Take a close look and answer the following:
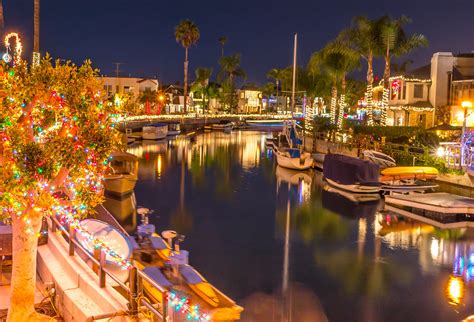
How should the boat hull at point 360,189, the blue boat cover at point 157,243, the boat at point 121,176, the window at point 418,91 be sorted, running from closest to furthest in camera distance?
the blue boat cover at point 157,243
the boat at point 121,176
the boat hull at point 360,189
the window at point 418,91

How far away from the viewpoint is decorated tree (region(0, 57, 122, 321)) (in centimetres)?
877

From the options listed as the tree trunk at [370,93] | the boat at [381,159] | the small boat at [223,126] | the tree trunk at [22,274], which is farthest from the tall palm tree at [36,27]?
the small boat at [223,126]

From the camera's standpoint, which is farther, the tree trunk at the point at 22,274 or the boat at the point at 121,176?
the boat at the point at 121,176

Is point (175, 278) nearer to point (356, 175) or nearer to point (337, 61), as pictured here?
point (356, 175)

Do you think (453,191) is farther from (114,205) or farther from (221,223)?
(114,205)

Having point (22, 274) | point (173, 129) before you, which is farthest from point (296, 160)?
point (173, 129)

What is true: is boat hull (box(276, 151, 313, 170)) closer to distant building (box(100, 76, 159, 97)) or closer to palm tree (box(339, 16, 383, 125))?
palm tree (box(339, 16, 383, 125))

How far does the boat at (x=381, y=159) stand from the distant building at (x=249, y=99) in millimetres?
128493

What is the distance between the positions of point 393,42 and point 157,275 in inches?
1782

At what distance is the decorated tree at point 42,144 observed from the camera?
877 centimetres

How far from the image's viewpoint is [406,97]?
55.2 m

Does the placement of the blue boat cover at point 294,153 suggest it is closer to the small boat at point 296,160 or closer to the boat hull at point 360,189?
the small boat at point 296,160

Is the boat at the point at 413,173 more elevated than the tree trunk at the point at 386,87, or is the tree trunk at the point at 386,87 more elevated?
the tree trunk at the point at 386,87

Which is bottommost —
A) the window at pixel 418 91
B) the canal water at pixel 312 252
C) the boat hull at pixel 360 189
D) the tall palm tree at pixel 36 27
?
the canal water at pixel 312 252
